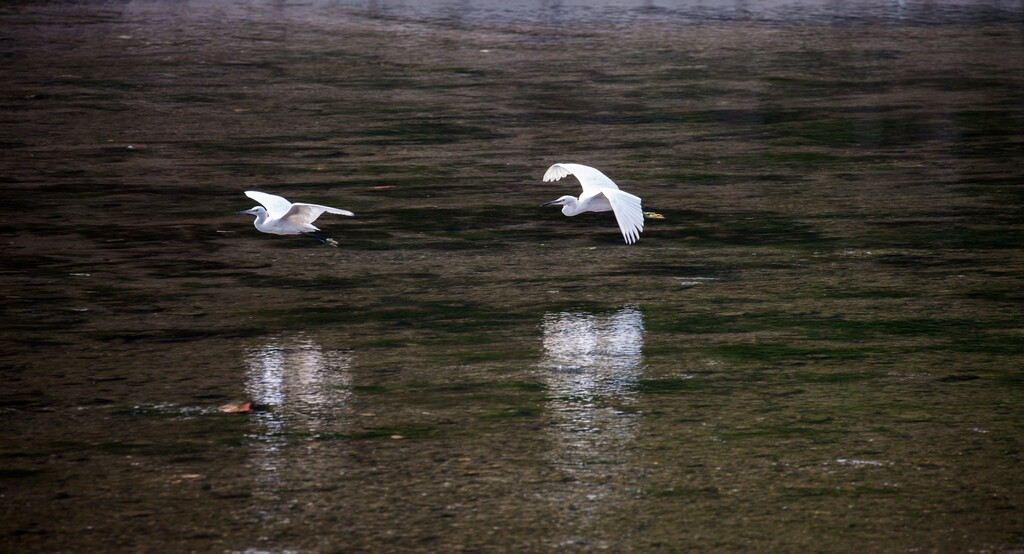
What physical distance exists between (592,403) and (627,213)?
2.37 meters

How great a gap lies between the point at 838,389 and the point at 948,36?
1202cm

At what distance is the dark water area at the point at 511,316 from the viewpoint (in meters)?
4.19

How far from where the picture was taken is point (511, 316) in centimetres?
625

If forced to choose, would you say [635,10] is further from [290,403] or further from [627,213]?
[290,403]

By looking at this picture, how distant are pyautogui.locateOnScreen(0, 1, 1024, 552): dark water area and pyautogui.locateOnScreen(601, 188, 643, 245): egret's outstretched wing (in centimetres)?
13

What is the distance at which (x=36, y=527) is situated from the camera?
159 inches

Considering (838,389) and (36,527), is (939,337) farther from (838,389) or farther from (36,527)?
(36,527)

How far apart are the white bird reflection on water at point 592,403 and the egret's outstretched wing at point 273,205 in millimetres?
1737

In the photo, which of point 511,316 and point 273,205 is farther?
point 273,205

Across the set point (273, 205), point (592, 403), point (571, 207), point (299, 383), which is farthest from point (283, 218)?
point (592, 403)

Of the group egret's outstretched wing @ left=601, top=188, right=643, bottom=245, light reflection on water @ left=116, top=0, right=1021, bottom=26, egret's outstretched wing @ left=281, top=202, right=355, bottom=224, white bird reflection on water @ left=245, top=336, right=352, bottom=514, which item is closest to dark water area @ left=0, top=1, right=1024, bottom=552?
white bird reflection on water @ left=245, top=336, right=352, bottom=514

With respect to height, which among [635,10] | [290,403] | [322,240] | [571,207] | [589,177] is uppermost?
[635,10]

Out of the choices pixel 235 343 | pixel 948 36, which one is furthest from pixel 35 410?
pixel 948 36

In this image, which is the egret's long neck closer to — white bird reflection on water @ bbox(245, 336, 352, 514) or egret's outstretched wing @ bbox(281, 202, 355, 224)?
egret's outstretched wing @ bbox(281, 202, 355, 224)
